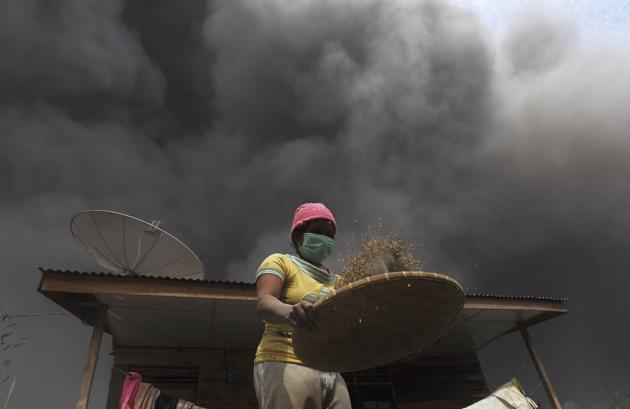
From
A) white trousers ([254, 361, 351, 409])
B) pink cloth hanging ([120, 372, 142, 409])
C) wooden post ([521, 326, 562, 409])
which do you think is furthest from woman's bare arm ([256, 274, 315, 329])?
wooden post ([521, 326, 562, 409])

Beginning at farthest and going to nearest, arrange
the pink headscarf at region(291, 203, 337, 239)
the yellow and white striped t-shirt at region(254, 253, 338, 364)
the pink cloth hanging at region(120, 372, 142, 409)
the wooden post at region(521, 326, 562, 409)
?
the wooden post at region(521, 326, 562, 409), the pink cloth hanging at region(120, 372, 142, 409), the pink headscarf at region(291, 203, 337, 239), the yellow and white striped t-shirt at region(254, 253, 338, 364)

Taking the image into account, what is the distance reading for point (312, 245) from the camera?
2.08 m

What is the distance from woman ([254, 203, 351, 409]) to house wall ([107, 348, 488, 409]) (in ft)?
22.3

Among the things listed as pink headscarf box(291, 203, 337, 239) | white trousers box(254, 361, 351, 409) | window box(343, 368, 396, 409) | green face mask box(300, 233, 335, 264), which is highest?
window box(343, 368, 396, 409)

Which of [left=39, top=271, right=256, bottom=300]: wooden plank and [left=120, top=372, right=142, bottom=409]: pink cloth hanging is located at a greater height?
[left=39, top=271, right=256, bottom=300]: wooden plank

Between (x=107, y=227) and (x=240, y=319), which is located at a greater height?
(x=107, y=227)

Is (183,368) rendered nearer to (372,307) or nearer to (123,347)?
(123,347)

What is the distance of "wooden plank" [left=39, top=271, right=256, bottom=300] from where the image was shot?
5266 millimetres

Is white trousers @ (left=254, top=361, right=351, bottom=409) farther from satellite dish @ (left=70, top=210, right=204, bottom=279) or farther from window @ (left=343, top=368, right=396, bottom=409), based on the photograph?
window @ (left=343, top=368, right=396, bottom=409)

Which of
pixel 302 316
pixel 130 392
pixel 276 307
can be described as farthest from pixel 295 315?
pixel 130 392

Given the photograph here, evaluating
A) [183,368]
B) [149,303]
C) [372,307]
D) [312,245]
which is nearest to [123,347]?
[183,368]

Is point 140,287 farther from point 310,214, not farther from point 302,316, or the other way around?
point 302,316

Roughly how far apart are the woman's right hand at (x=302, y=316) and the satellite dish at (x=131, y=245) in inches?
236

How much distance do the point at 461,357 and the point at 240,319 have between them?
6276 millimetres
